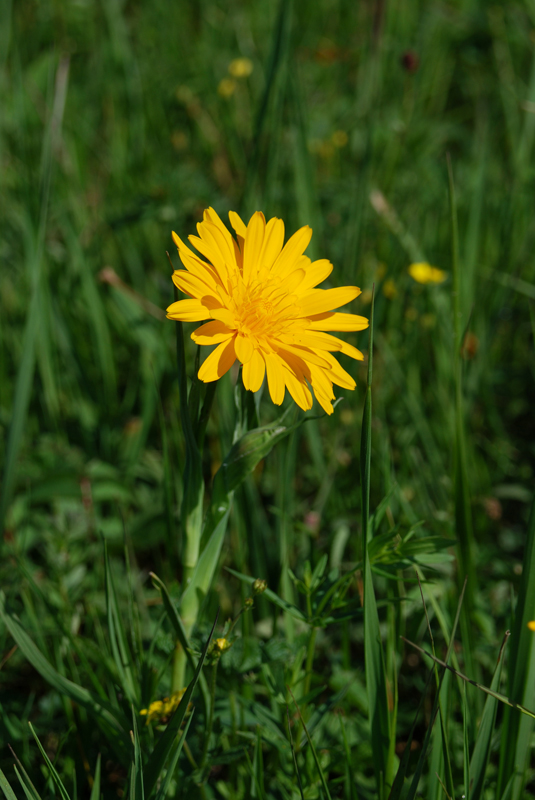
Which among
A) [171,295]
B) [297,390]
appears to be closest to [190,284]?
[297,390]

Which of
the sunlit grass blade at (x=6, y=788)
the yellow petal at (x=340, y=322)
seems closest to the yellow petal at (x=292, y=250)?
the yellow petal at (x=340, y=322)

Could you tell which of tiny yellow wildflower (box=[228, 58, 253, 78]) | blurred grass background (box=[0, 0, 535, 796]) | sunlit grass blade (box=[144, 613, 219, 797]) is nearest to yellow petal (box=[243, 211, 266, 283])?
blurred grass background (box=[0, 0, 535, 796])

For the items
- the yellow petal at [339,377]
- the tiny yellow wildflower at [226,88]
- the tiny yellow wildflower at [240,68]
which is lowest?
the yellow petal at [339,377]

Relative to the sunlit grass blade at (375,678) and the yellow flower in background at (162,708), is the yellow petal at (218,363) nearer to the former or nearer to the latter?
the sunlit grass blade at (375,678)

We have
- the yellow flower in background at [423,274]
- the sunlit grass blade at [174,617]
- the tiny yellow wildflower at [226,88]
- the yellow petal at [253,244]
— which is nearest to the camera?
the sunlit grass blade at [174,617]

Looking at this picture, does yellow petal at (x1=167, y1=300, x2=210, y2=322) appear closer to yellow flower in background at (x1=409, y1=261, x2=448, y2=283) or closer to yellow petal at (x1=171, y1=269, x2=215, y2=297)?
yellow petal at (x1=171, y1=269, x2=215, y2=297)

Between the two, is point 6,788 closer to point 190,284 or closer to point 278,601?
point 278,601

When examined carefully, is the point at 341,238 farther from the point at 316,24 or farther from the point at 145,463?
the point at 316,24
